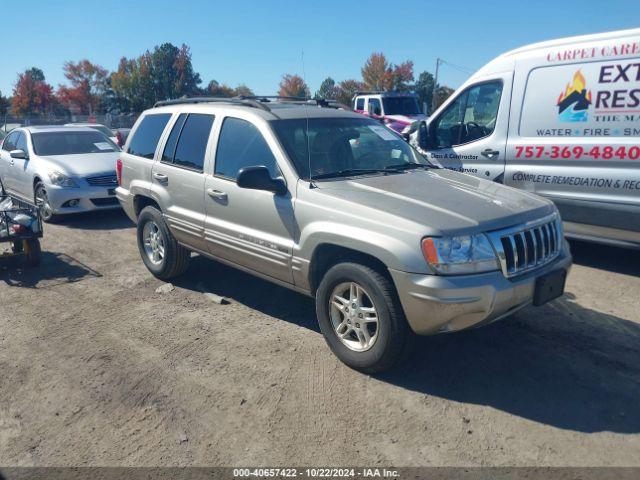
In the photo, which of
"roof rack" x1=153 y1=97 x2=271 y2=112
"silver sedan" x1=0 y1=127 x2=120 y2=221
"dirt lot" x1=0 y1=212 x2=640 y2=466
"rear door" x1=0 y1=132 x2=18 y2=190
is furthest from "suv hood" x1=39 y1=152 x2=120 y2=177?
"dirt lot" x1=0 y1=212 x2=640 y2=466

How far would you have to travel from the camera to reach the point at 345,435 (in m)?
3.11

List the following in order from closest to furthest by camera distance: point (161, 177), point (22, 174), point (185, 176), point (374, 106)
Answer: point (185, 176), point (161, 177), point (22, 174), point (374, 106)

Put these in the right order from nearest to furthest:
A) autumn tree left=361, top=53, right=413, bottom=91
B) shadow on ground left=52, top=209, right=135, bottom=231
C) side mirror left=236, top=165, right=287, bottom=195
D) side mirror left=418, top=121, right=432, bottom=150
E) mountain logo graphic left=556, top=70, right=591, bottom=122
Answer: side mirror left=236, top=165, right=287, bottom=195 < mountain logo graphic left=556, top=70, right=591, bottom=122 < side mirror left=418, top=121, right=432, bottom=150 < shadow on ground left=52, top=209, right=135, bottom=231 < autumn tree left=361, top=53, right=413, bottom=91

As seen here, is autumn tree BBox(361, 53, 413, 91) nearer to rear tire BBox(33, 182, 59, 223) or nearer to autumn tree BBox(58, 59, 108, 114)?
autumn tree BBox(58, 59, 108, 114)

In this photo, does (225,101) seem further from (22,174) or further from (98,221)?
(22,174)

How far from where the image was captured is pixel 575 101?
5742 millimetres

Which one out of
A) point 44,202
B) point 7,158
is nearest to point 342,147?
point 44,202

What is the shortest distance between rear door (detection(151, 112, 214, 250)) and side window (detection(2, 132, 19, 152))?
6275mm

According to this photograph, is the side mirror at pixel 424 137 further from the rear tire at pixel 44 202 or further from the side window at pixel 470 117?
the rear tire at pixel 44 202

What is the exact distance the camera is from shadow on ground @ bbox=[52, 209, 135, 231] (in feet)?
28.5

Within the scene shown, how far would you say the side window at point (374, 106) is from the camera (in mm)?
19266

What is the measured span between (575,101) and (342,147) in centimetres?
289

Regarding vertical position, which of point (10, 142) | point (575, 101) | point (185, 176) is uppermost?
point (575, 101)

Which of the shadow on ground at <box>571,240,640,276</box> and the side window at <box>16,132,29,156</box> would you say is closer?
the shadow on ground at <box>571,240,640,276</box>
